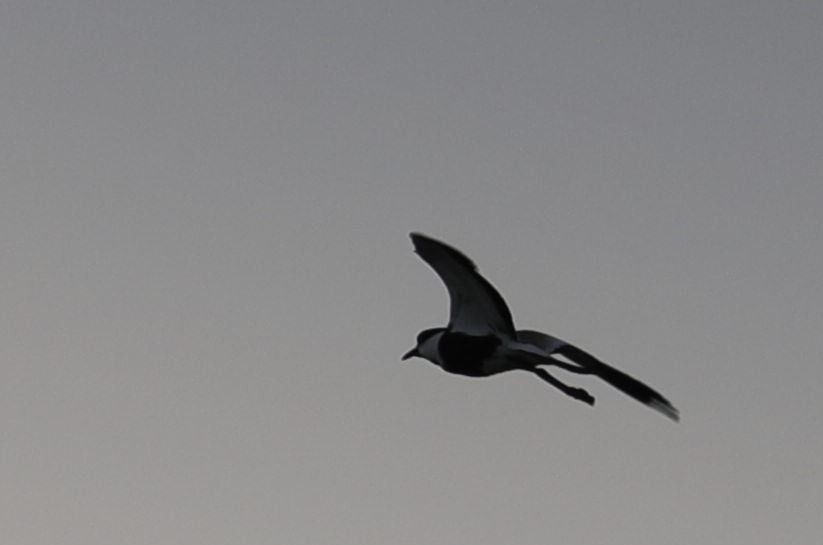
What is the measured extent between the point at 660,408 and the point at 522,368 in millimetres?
2342

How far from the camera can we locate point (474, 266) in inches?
757

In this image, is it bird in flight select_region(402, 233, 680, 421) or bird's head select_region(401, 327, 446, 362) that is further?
bird's head select_region(401, 327, 446, 362)

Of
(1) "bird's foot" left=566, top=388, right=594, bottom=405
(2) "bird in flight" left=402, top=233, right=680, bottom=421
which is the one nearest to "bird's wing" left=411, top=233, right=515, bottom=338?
(2) "bird in flight" left=402, top=233, right=680, bottom=421

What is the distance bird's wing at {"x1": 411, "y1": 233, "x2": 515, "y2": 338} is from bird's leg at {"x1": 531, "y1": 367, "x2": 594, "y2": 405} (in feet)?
1.97

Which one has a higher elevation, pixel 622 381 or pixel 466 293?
pixel 466 293

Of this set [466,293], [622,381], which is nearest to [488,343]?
[466,293]

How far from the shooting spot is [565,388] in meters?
20.3

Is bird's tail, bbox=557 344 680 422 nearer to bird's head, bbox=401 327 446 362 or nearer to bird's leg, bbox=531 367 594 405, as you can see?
bird's leg, bbox=531 367 594 405

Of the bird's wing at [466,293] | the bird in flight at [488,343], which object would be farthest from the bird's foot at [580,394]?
the bird's wing at [466,293]

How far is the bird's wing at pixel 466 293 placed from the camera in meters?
19.1

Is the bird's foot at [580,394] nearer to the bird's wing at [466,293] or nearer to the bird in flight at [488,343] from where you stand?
the bird in flight at [488,343]

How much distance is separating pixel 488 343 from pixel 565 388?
1.06 m

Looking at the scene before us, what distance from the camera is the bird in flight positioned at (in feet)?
62.7

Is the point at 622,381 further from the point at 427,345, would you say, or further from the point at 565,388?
the point at 427,345
